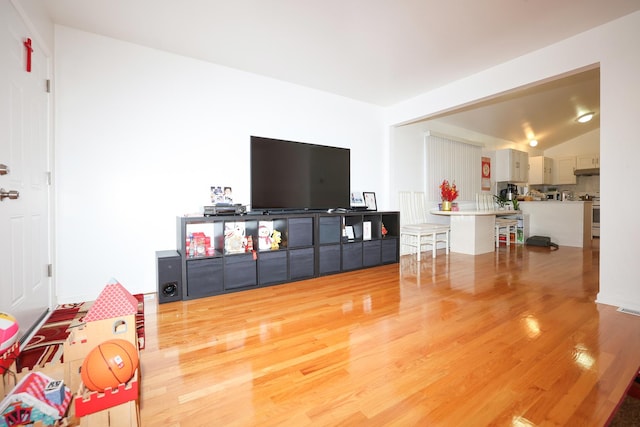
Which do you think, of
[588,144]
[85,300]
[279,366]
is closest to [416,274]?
[279,366]

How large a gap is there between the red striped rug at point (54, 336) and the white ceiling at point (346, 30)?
245 cm

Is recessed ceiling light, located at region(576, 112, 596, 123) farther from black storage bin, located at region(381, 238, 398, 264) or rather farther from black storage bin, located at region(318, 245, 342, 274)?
black storage bin, located at region(318, 245, 342, 274)

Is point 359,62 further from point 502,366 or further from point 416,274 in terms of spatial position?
point 502,366

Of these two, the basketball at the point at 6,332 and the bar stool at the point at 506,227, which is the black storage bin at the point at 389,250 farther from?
the basketball at the point at 6,332

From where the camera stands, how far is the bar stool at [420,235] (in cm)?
442

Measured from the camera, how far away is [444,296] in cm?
266

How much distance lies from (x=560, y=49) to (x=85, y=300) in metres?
5.12

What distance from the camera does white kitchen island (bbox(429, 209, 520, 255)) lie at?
475 cm

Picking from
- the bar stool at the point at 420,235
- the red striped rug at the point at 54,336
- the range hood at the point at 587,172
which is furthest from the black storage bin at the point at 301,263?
the range hood at the point at 587,172

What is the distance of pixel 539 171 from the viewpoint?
23.9 ft

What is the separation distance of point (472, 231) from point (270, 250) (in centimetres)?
356

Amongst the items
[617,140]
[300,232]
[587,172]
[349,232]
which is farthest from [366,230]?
[587,172]

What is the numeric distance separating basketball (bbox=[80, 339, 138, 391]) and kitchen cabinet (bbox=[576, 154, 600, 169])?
9.63 m

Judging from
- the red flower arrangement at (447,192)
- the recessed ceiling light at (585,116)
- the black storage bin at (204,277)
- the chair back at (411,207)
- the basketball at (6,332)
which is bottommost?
the black storage bin at (204,277)
